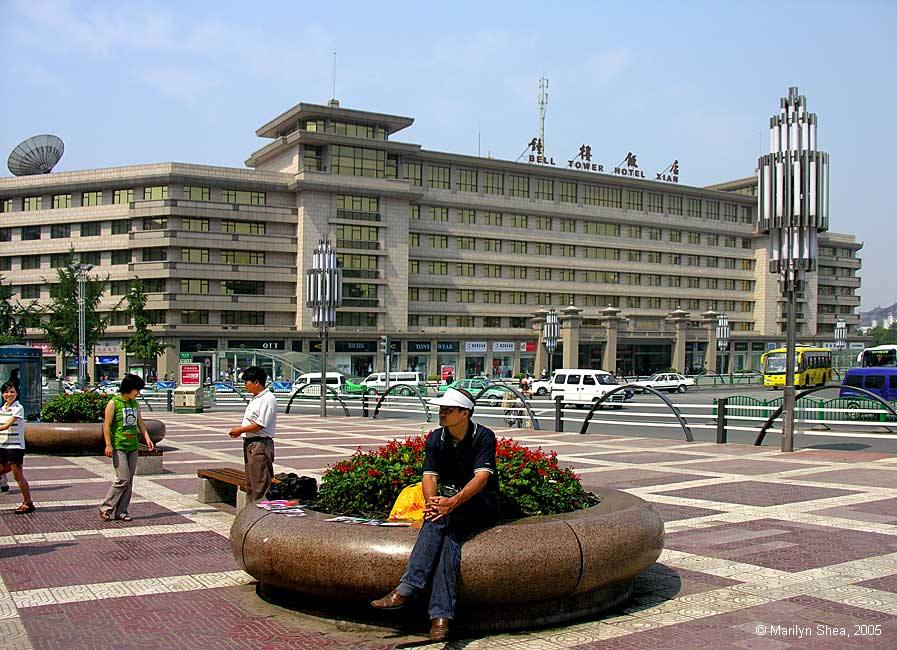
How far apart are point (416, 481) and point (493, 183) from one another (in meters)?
72.4

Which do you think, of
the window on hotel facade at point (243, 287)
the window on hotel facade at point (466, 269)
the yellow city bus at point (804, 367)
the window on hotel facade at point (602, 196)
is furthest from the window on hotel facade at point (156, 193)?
the yellow city bus at point (804, 367)

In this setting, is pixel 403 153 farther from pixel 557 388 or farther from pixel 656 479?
pixel 656 479

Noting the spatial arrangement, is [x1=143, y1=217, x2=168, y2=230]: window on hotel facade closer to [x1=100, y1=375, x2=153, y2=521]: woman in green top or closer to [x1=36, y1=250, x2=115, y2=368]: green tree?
[x1=36, y1=250, x2=115, y2=368]: green tree

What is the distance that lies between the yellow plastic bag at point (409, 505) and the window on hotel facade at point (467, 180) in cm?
7074

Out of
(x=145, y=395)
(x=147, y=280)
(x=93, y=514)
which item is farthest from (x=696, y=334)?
(x=93, y=514)

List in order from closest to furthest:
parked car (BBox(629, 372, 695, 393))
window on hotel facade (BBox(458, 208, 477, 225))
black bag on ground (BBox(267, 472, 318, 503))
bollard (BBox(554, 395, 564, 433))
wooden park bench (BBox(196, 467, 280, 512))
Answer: black bag on ground (BBox(267, 472, 318, 503)) < wooden park bench (BBox(196, 467, 280, 512)) < bollard (BBox(554, 395, 564, 433)) < parked car (BBox(629, 372, 695, 393)) < window on hotel facade (BBox(458, 208, 477, 225))

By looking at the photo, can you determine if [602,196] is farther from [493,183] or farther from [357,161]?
[357,161]

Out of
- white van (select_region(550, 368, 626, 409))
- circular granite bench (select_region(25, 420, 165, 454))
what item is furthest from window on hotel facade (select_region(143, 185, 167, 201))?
circular granite bench (select_region(25, 420, 165, 454))

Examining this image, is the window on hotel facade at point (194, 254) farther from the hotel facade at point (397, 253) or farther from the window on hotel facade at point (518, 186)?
the window on hotel facade at point (518, 186)

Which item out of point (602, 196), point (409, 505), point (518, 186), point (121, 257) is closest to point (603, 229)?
point (602, 196)

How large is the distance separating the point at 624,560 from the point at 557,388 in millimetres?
37214

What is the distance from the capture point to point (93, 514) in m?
11.1

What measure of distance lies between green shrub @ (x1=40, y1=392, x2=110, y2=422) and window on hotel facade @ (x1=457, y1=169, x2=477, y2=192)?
60.1 metres

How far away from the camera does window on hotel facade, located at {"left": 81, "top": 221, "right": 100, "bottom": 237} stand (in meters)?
66.6
